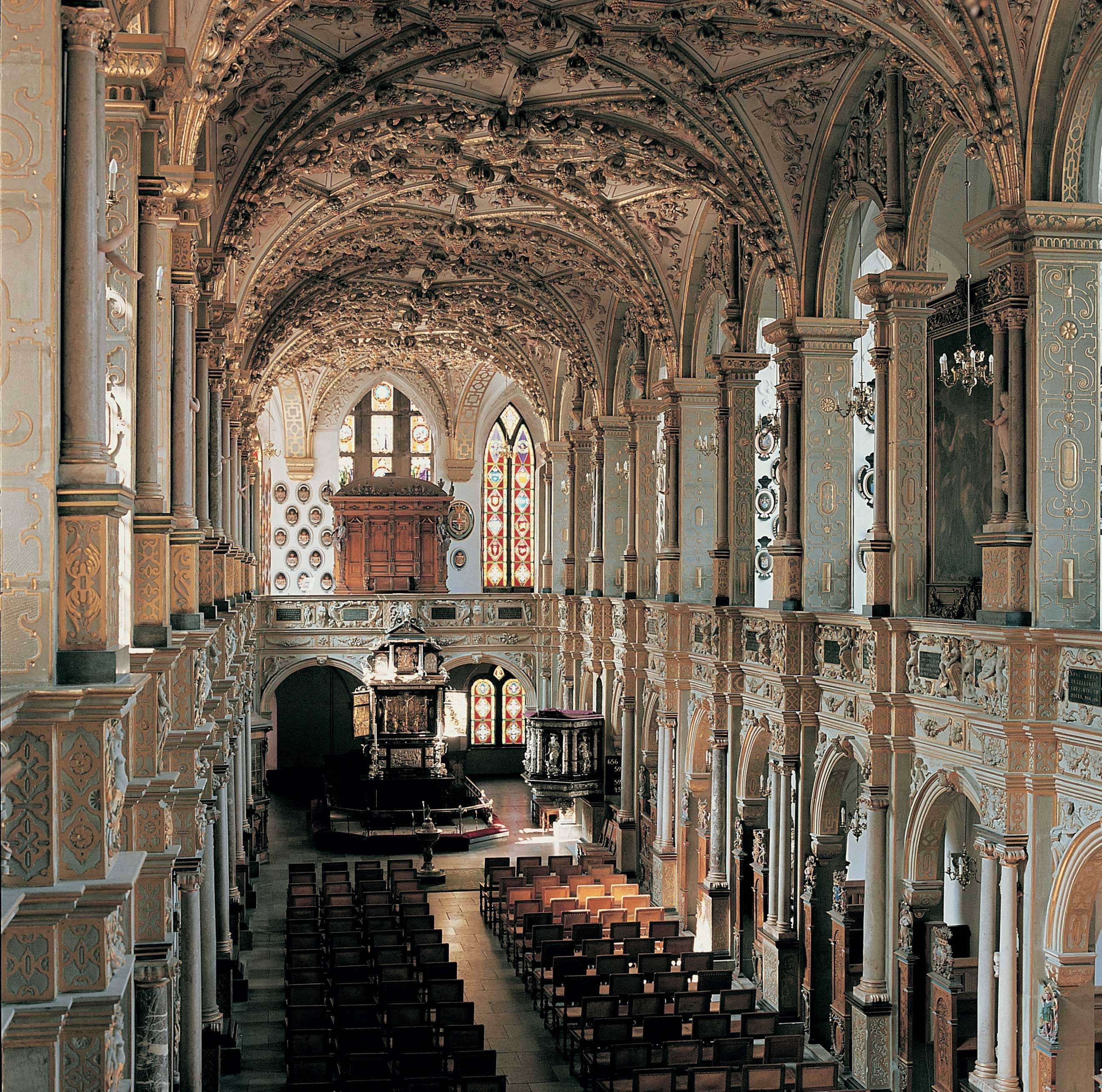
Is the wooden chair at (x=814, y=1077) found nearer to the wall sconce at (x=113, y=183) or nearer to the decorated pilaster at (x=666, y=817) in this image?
the decorated pilaster at (x=666, y=817)

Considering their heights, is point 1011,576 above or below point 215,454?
below

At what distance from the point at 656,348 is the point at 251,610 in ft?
32.1

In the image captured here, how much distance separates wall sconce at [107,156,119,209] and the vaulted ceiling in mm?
2208

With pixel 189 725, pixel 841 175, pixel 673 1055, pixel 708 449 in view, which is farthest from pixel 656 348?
pixel 189 725

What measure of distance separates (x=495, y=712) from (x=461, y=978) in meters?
19.3

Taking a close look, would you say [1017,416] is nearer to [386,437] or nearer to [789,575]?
[789,575]

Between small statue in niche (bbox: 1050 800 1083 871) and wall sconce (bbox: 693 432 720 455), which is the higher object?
wall sconce (bbox: 693 432 720 455)

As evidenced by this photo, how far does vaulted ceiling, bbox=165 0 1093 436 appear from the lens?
12078 mm

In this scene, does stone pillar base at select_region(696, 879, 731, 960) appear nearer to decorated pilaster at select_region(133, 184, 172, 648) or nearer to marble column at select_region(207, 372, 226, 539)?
marble column at select_region(207, 372, 226, 539)

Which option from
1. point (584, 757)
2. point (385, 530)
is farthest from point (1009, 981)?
point (385, 530)

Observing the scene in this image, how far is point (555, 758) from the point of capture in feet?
88.1

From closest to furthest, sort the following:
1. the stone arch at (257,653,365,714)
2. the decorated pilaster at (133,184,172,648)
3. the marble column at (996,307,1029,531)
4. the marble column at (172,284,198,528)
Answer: the decorated pilaster at (133,184,172,648) < the marble column at (172,284,198,528) < the marble column at (996,307,1029,531) < the stone arch at (257,653,365,714)

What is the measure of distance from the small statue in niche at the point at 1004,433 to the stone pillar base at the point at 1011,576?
494mm

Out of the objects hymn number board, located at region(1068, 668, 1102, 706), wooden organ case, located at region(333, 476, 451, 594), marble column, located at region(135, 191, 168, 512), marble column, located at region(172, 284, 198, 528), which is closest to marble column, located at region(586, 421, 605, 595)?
wooden organ case, located at region(333, 476, 451, 594)
